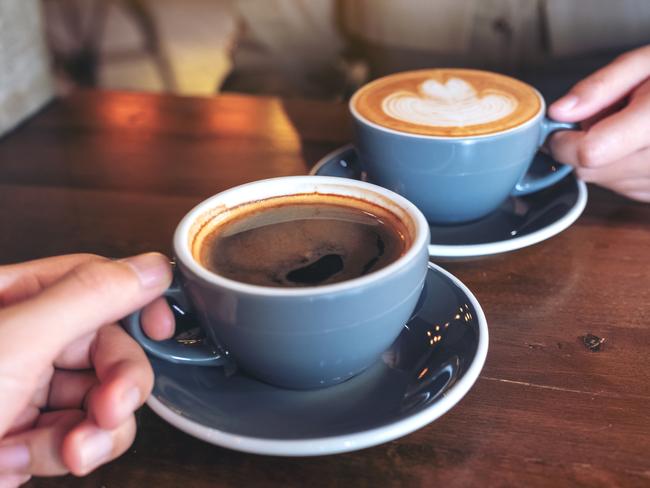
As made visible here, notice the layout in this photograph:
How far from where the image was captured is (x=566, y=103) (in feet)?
2.89

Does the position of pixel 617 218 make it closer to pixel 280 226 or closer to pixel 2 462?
pixel 280 226

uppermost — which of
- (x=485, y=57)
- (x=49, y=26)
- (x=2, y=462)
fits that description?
(x=2, y=462)

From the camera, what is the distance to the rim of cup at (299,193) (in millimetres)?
494

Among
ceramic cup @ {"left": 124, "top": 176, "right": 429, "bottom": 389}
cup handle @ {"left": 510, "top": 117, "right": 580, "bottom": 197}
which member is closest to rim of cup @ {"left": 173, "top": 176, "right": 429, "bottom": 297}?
ceramic cup @ {"left": 124, "top": 176, "right": 429, "bottom": 389}

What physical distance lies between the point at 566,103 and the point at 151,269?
60cm

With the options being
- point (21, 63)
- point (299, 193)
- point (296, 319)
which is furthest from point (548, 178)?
point (21, 63)

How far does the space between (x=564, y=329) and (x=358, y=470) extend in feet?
0.89

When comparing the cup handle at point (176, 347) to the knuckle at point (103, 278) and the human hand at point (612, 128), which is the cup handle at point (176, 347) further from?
the human hand at point (612, 128)

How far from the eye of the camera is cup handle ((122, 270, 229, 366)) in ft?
1.84

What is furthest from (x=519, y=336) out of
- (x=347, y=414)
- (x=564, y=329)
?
(x=347, y=414)

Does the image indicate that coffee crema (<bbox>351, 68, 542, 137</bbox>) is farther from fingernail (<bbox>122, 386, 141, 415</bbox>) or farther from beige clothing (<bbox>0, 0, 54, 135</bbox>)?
beige clothing (<bbox>0, 0, 54, 135</bbox>)

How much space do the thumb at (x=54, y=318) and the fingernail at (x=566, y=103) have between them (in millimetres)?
596

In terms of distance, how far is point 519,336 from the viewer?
659mm

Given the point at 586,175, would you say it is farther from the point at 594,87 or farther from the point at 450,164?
the point at 450,164
